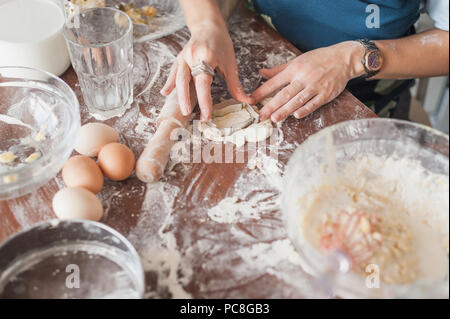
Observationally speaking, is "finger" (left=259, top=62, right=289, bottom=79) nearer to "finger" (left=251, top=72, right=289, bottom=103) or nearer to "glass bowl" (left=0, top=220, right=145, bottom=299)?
"finger" (left=251, top=72, right=289, bottom=103)

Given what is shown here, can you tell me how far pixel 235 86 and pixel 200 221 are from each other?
1.47 feet

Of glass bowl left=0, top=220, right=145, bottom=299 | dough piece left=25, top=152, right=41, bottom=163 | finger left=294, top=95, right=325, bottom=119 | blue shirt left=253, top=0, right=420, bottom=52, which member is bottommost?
glass bowl left=0, top=220, right=145, bottom=299

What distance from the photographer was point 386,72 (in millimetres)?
1382

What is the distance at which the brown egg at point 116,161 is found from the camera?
106cm

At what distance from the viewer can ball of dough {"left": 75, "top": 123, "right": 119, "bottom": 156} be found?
1109 mm

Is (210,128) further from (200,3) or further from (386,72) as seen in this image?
(386,72)

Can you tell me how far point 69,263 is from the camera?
3.04 feet

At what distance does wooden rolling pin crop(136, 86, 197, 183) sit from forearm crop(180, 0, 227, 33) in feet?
0.79

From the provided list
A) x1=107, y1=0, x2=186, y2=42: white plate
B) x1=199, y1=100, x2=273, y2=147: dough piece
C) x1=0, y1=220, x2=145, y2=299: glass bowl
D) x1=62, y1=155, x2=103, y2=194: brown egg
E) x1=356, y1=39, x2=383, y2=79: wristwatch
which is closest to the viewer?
x1=0, y1=220, x2=145, y2=299: glass bowl

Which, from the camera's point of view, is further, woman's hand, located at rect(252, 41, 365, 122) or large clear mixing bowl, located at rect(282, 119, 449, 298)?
woman's hand, located at rect(252, 41, 365, 122)

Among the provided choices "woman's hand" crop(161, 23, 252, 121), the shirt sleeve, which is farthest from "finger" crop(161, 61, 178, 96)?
the shirt sleeve

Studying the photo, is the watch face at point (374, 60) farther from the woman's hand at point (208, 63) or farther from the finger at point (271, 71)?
the woman's hand at point (208, 63)

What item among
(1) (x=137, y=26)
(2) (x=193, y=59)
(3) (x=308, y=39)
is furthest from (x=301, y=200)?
(1) (x=137, y=26)

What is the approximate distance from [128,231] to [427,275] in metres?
0.64
